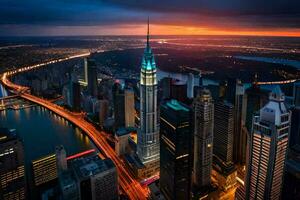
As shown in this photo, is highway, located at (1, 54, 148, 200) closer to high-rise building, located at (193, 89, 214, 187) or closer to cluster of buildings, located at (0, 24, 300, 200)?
cluster of buildings, located at (0, 24, 300, 200)

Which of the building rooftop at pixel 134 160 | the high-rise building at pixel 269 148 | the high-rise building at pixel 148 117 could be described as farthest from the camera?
the high-rise building at pixel 148 117

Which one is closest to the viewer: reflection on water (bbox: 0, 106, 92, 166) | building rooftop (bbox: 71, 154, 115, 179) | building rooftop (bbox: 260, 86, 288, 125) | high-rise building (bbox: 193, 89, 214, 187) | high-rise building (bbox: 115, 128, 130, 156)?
building rooftop (bbox: 260, 86, 288, 125)

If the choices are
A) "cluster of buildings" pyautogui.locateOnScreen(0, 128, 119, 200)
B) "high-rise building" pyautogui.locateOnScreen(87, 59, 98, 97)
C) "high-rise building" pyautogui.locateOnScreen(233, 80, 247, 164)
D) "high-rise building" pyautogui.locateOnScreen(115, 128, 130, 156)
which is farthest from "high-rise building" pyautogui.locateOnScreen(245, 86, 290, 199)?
"high-rise building" pyautogui.locateOnScreen(87, 59, 98, 97)

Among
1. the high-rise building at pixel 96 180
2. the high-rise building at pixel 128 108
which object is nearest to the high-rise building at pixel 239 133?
the high-rise building at pixel 96 180

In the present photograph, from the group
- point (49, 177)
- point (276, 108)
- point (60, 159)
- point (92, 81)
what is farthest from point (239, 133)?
point (92, 81)

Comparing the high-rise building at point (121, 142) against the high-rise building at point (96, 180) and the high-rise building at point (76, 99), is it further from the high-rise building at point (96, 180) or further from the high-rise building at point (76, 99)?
the high-rise building at point (76, 99)

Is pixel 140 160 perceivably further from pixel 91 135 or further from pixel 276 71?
pixel 276 71
